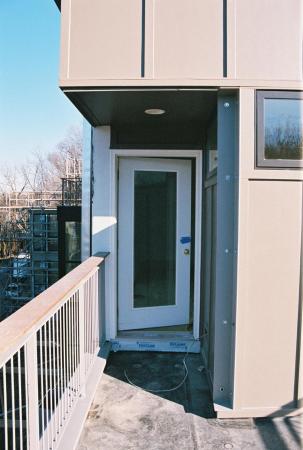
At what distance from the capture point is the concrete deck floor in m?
2.24

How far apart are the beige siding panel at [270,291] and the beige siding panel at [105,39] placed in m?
1.19

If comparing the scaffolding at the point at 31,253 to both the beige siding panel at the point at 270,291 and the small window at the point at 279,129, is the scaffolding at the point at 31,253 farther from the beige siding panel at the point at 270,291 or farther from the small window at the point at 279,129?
the small window at the point at 279,129

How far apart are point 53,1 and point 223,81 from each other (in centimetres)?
154

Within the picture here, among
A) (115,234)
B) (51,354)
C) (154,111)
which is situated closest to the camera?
(51,354)

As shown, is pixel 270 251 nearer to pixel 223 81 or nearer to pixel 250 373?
pixel 250 373

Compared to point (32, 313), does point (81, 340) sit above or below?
below

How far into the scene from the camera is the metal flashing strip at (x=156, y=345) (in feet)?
11.9

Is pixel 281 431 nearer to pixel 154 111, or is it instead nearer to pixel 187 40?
pixel 154 111

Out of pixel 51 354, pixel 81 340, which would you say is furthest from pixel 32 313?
pixel 81 340

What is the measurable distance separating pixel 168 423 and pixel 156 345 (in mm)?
1210

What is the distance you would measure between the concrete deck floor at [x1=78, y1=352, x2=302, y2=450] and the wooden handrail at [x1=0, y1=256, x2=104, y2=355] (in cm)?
99

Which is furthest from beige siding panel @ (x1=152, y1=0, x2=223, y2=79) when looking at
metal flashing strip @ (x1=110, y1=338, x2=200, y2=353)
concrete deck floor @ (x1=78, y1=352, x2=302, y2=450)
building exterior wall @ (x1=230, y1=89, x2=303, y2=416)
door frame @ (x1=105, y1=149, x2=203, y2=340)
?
metal flashing strip @ (x1=110, y1=338, x2=200, y2=353)

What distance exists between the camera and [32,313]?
1608 millimetres

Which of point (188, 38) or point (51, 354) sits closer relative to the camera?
Answer: point (51, 354)
